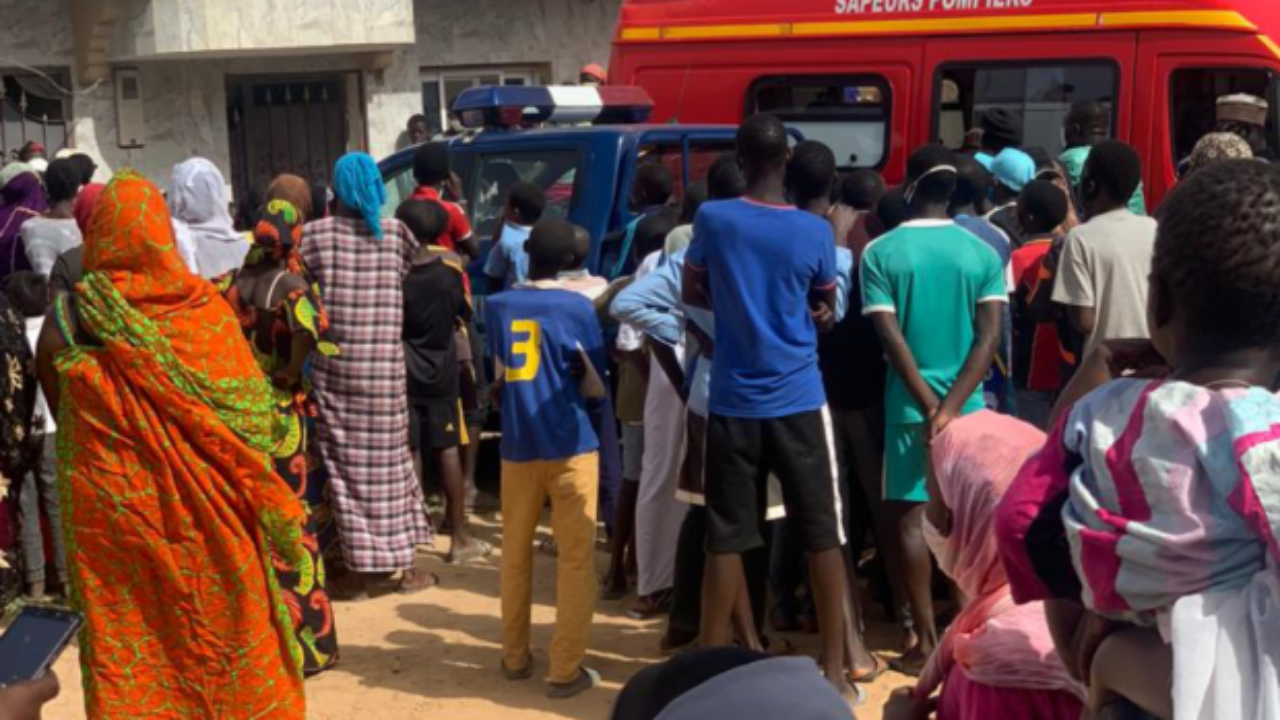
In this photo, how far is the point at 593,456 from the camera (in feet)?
18.6

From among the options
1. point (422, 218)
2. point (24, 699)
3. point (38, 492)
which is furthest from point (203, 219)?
point (24, 699)

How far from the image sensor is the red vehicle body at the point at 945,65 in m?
8.62

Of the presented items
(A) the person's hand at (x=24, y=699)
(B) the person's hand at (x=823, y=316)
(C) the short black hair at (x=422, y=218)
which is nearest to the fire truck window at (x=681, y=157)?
(C) the short black hair at (x=422, y=218)

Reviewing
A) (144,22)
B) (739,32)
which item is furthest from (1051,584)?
(144,22)

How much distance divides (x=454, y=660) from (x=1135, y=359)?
4328 mm

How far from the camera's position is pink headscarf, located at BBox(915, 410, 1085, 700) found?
2.57 meters

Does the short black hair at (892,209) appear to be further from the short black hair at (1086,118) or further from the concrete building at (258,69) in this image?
the concrete building at (258,69)

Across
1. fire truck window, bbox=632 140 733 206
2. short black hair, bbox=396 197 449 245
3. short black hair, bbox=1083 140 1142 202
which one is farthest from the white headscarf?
short black hair, bbox=1083 140 1142 202

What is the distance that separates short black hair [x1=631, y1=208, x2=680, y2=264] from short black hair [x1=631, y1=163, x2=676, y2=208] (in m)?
0.54

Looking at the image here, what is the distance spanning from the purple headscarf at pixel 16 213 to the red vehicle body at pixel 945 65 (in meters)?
3.78

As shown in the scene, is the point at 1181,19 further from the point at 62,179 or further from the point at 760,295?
the point at 62,179

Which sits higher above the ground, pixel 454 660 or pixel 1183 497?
pixel 1183 497

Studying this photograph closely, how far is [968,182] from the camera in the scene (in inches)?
259

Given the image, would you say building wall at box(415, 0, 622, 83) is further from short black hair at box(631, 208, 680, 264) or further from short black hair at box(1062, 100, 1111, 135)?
short black hair at box(631, 208, 680, 264)
